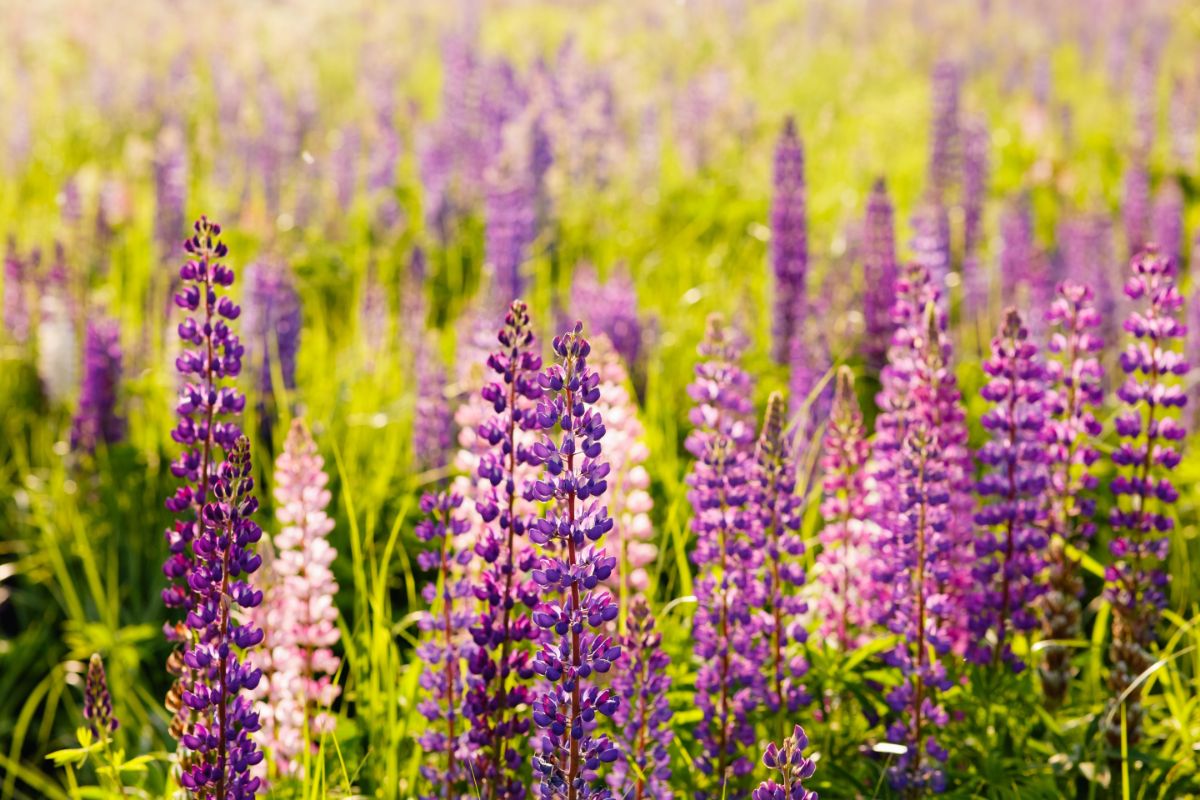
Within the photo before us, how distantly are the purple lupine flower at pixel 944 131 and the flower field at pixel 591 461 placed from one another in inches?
1.1

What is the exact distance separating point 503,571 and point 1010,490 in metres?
1.25

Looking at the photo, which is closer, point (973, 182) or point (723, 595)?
point (723, 595)

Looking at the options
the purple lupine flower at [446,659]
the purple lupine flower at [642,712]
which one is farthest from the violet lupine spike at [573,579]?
the purple lupine flower at [446,659]

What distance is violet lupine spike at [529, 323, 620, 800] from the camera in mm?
1917

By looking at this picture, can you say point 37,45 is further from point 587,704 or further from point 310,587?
point 587,704

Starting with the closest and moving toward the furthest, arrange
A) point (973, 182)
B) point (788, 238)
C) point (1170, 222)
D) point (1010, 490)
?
point (1010, 490)
point (788, 238)
point (1170, 222)
point (973, 182)

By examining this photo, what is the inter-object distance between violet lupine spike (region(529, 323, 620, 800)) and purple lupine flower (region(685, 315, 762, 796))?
0.66 m

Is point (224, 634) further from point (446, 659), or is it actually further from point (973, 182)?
point (973, 182)

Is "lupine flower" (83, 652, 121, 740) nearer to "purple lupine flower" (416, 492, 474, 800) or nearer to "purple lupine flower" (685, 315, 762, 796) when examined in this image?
"purple lupine flower" (416, 492, 474, 800)

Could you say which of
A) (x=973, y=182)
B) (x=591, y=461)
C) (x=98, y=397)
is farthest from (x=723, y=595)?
(x=973, y=182)

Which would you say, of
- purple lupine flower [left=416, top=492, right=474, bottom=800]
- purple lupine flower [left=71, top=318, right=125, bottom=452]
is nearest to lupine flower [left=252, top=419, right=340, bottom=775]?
purple lupine flower [left=416, top=492, right=474, bottom=800]

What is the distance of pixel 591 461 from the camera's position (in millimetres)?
1999

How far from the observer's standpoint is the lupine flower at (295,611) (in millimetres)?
2680

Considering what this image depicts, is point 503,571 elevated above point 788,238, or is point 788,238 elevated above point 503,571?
point 788,238
